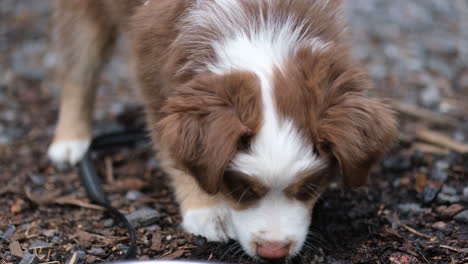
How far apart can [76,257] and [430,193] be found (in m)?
2.24

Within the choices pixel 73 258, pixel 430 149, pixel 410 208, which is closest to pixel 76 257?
pixel 73 258

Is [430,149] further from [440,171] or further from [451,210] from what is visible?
[451,210]

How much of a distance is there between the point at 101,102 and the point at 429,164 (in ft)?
11.0

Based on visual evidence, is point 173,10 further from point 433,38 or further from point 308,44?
point 433,38

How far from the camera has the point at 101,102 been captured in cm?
625

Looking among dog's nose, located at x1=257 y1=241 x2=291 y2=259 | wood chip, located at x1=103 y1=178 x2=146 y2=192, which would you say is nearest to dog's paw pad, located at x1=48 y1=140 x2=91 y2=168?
wood chip, located at x1=103 y1=178 x2=146 y2=192

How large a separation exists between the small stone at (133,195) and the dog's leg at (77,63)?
782 mm

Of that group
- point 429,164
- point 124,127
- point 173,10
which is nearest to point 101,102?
point 124,127

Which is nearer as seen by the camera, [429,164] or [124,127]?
[429,164]

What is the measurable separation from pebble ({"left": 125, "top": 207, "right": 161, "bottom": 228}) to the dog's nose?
909mm

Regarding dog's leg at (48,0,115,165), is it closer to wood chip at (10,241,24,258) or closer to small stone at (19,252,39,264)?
wood chip at (10,241,24,258)

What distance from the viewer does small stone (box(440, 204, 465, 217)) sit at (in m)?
3.70

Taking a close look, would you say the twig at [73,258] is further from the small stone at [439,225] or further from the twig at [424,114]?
the twig at [424,114]

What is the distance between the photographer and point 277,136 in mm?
2920
